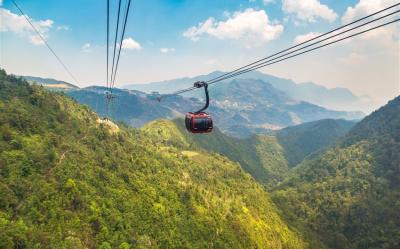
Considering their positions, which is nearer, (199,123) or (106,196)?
(199,123)

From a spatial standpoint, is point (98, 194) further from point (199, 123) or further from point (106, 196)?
point (199, 123)

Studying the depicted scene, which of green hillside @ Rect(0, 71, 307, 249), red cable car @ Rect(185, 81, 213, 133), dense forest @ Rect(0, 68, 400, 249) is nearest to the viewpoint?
red cable car @ Rect(185, 81, 213, 133)

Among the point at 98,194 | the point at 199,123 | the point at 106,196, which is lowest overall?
the point at 106,196

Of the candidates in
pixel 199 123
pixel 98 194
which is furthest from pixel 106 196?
pixel 199 123

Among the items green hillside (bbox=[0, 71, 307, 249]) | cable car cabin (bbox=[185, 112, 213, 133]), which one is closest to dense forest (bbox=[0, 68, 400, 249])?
green hillside (bbox=[0, 71, 307, 249])

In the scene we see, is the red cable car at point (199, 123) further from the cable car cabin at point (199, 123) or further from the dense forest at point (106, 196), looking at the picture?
the dense forest at point (106, 196)

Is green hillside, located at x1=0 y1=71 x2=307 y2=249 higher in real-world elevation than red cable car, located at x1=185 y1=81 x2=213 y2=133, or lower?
lower

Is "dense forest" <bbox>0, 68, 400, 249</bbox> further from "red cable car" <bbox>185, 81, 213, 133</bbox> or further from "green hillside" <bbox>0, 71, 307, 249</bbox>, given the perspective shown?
"red cable car" <bbox>185, 81, 213, 133</bbox>

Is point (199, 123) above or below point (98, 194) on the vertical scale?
above
